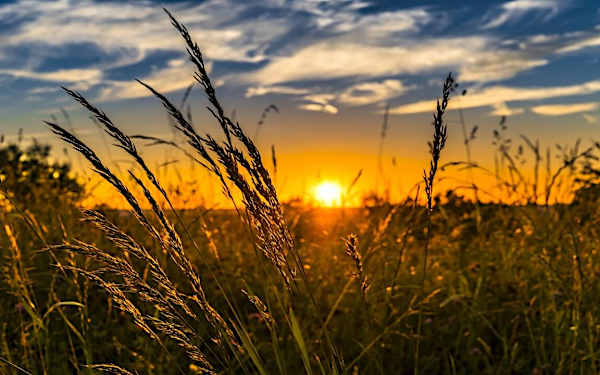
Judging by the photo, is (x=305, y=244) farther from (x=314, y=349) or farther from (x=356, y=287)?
(x=314, y=349)

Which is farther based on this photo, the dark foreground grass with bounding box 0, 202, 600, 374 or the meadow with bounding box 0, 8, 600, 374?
the dark foreground grass with bounding box 0, 202, 600, 374

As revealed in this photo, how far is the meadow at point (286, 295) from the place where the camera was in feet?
4.09

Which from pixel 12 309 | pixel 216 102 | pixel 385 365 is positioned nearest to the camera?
pixel 216 102

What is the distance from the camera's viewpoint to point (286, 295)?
304 cm

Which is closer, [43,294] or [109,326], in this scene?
[109,326]

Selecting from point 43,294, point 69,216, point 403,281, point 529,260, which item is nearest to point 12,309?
point 43,294

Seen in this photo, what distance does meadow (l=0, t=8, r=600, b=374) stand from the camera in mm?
1245

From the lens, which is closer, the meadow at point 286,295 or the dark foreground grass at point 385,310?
the meadow at point 286,295

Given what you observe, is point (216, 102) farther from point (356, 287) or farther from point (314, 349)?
point (356, 287)

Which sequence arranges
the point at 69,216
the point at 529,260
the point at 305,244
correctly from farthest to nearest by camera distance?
the point at 305,244
the point at 69,216
the point at 529,260

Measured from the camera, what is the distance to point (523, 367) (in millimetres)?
2941

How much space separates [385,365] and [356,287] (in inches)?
29.9

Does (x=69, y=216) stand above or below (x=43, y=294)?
above

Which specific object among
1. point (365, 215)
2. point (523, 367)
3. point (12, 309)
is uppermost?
point (365, 215)
